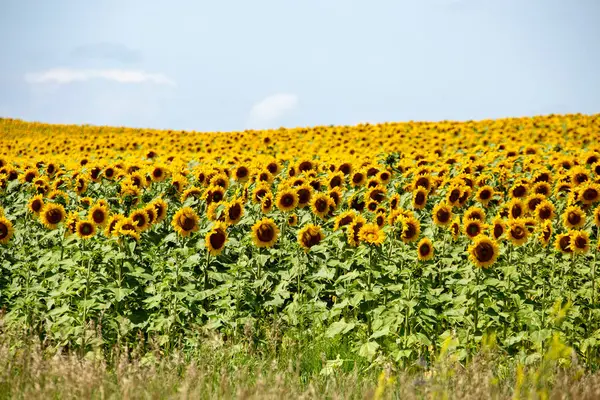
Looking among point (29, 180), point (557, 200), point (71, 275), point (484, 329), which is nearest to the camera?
point (484, 329)

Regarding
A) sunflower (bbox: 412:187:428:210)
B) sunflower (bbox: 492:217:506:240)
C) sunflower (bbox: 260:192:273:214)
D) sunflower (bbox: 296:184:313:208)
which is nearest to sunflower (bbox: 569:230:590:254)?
sunflower (bbox: 492:217:506:240)

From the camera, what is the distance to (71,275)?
7.26 metres

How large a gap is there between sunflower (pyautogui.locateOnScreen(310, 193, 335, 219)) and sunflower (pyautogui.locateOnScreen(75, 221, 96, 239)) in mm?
2609

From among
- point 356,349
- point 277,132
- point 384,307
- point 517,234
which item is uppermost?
point 277,132

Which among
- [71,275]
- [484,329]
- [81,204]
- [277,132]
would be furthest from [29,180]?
[277,132]

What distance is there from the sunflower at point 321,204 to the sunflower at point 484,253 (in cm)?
215

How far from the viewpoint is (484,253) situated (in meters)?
6.42

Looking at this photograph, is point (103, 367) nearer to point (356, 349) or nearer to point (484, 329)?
point (356, 349)

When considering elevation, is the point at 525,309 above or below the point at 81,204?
below

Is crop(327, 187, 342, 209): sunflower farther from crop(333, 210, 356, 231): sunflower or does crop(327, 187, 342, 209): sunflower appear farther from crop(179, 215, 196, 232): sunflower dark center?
crop(179, 215, 196, 232): sunflower dark center

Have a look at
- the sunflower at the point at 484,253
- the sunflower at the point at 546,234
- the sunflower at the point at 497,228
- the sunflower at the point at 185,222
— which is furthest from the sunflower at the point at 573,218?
the sunflower at the point at 185,222

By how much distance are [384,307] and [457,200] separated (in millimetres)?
2385

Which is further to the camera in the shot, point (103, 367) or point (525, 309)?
point (525, 309)

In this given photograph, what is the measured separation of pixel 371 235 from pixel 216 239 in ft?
5.40
